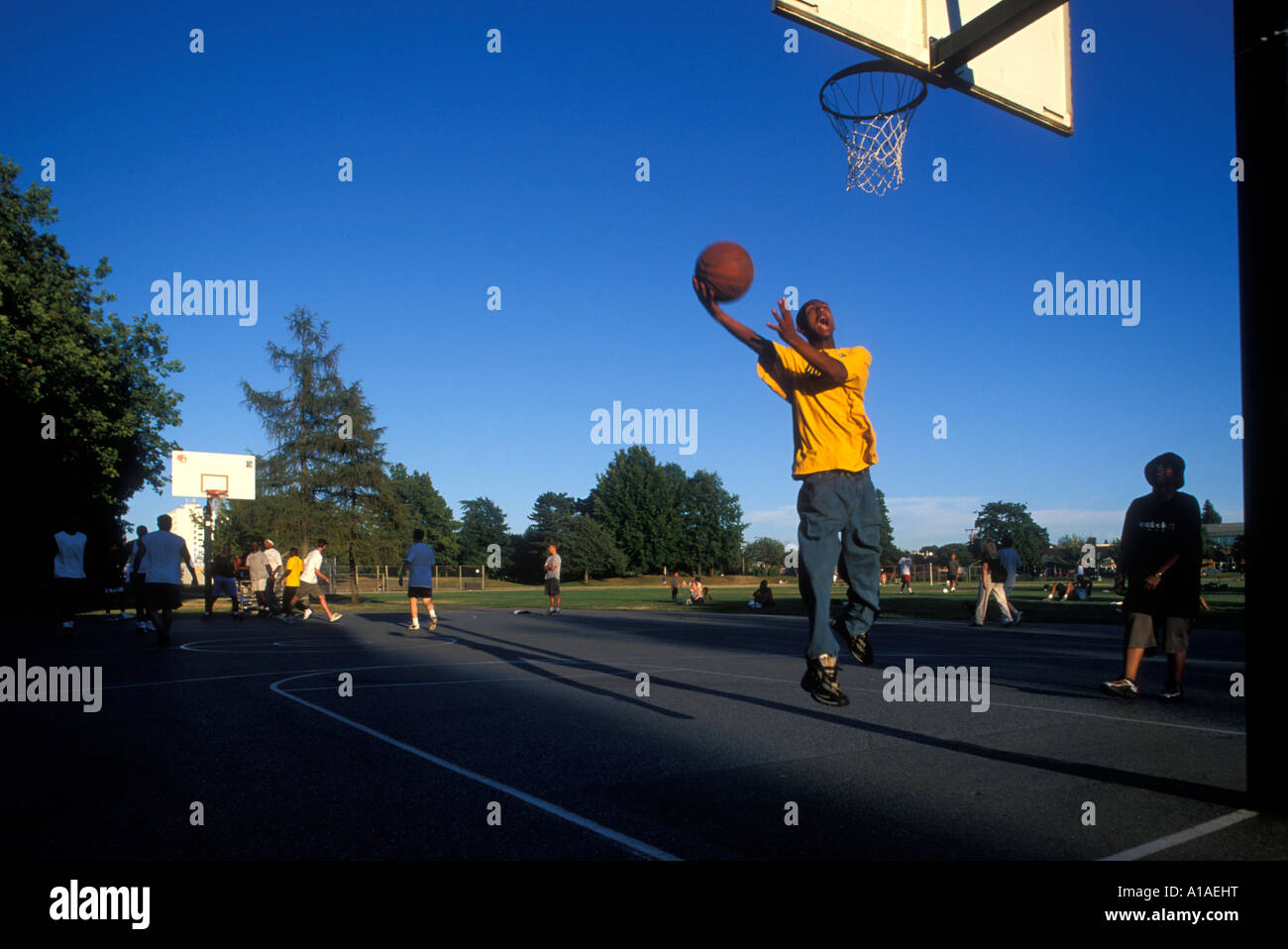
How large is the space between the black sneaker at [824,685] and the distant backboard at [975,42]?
540 centimetres

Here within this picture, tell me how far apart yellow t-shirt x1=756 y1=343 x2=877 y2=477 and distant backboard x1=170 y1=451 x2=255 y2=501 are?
2211cm

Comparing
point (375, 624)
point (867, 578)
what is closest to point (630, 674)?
point (867, 578)

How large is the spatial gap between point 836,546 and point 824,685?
0.81m

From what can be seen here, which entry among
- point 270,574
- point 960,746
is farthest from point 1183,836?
point 270,574

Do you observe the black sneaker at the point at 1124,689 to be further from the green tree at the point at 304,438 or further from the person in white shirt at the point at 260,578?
the green tree at the point at 304,438

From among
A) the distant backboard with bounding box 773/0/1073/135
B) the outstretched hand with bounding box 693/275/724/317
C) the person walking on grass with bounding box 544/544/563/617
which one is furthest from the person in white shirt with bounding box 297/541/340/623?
the outstretched hand with bounding box 693/275/724/317

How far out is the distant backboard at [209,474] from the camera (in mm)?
23109

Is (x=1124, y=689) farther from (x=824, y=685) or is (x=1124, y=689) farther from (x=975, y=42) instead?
(x=975, y=42)

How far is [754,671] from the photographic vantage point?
30.3 ft

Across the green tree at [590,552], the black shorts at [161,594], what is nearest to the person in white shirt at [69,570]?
the black shorts at [161,594]

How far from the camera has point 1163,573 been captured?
6.90m

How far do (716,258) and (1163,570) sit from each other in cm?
487
